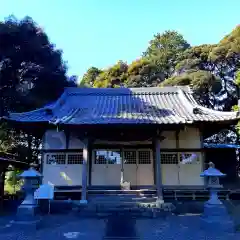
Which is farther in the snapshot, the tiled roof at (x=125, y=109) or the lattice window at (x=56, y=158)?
the lattice window at (x=56, y=158)

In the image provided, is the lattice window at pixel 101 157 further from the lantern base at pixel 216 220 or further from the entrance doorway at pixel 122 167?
the lantern base at pixel 216 220

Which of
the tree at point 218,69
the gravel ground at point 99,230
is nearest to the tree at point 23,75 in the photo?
the gravel ground at point 99,230

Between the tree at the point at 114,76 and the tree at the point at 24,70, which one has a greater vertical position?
the tree at the point at 114,76

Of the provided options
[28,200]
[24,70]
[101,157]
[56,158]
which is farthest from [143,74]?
[28,200]

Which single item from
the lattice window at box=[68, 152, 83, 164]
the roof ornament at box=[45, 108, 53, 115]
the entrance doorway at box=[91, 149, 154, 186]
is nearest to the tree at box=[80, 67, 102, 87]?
the roof ornament at box=[45, 108, 53, 115]

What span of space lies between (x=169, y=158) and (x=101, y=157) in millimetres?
3446

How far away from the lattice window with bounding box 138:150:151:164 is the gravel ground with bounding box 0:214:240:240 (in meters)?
4.21

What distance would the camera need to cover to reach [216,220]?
26.3ft

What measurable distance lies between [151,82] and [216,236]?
2879 cm

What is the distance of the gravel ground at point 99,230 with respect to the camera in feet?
23.0

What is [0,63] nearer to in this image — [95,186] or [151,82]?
[95,186]

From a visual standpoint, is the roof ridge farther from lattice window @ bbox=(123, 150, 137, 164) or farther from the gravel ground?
the gravel ground

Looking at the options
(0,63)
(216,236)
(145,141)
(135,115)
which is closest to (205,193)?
(145,141)

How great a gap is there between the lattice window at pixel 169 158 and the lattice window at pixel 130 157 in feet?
4.62
